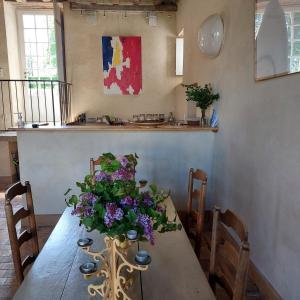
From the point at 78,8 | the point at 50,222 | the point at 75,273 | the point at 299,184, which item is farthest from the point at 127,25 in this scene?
the point at 75,273

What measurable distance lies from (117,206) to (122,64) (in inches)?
208

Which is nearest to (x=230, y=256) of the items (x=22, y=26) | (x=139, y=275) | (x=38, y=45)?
(x=139, y=275)

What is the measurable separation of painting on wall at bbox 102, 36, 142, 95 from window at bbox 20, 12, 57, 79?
1072 mm

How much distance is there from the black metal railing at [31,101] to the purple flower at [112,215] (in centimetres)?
452

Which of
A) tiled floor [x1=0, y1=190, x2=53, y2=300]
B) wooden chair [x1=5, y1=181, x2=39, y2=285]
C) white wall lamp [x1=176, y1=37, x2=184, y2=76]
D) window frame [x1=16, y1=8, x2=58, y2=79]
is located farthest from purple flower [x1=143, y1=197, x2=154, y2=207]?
window frame [x1=16, y1=8, x2=58, y2=79]

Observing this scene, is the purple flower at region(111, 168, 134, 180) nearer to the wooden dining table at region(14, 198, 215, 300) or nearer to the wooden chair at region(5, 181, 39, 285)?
the wooden dining table at region(14, 198, 215, 300)

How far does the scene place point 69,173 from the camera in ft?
10.5

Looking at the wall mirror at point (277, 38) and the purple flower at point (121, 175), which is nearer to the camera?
the purple flower at point (121, 175)

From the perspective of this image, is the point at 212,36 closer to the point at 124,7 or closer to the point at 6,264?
the point at 6,264

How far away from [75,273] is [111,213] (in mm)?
480

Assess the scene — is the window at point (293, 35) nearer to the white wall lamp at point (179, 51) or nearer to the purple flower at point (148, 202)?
the purple flower at point (148, 202)

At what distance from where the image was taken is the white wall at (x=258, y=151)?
1706 mm

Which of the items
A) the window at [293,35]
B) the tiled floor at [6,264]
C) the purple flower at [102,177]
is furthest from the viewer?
the tiled floor at [6,264]

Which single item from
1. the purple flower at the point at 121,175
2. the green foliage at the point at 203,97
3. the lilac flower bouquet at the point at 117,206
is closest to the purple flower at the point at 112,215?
the lilac flower bouquet at the point at 117,206
